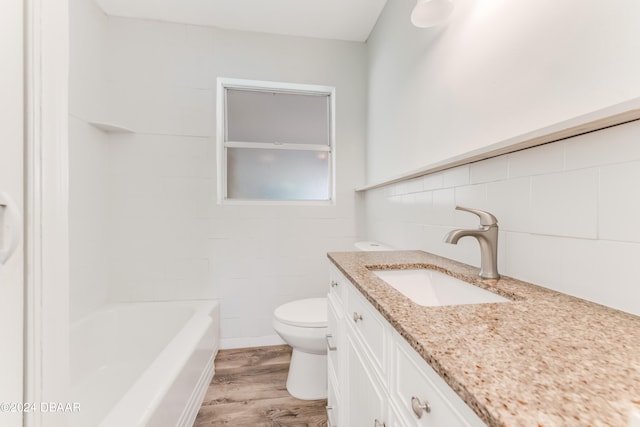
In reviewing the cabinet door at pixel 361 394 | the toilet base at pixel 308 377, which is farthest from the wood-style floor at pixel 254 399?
the cabinet door at pixel 361 394

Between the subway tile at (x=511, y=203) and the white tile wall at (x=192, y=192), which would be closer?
the subway tile at (x=511, y=203)

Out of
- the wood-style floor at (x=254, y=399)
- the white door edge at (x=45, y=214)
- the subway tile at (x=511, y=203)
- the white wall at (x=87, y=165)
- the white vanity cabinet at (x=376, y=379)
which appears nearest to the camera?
the white vanity cabinet at (x=376, y=379)

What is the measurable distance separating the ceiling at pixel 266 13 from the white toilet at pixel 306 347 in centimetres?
203

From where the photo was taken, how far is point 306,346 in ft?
4.90

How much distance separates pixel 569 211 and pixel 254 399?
168cm

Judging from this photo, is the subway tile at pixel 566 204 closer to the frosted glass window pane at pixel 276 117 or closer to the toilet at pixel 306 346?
the toilet at pixel 306 346

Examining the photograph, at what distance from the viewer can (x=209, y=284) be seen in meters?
2.07

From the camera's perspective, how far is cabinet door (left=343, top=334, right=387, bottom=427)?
2.16 feet

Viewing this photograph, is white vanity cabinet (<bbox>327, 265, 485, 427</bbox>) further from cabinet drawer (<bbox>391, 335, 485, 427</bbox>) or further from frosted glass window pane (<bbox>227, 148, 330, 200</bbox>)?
frosted glass window pane (<bbox>227, 148, 330, 200</bbox>)

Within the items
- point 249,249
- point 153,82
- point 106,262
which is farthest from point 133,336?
point 153,82

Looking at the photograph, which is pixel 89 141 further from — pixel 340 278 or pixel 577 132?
pixel 577 132

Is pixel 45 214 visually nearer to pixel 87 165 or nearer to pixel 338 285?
pixel 338 285

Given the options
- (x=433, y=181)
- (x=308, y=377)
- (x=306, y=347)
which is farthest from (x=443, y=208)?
(x=308, y=377)

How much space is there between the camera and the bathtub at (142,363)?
1.02 metres
